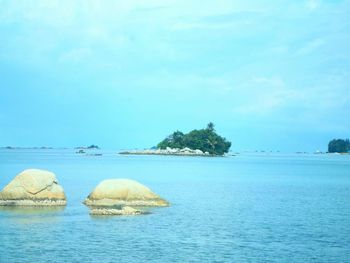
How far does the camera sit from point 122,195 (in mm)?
44750

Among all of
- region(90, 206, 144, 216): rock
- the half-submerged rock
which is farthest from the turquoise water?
the half-submerged rock

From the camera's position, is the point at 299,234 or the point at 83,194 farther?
Result: the point at 83,194

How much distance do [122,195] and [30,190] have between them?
262 inches

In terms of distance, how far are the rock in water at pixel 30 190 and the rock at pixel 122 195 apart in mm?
3305

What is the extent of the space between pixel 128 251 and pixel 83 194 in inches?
1148

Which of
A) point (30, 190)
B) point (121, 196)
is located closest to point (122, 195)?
point (121, 196)

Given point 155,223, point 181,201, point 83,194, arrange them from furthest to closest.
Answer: point 83,194
point 181,201
point 155,223

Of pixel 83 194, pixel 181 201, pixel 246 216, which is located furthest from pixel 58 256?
pixel 83 194

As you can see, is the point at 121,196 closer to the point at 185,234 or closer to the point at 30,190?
the point at 30,190

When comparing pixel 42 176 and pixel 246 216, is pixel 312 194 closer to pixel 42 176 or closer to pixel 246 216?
pixel 246 216

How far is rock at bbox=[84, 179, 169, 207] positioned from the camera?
44.7 m

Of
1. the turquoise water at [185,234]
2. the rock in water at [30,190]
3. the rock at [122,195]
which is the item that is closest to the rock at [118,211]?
the turquoise water at [185,234]

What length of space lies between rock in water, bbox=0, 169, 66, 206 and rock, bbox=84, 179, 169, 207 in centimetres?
330

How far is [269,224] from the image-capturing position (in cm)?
3775
